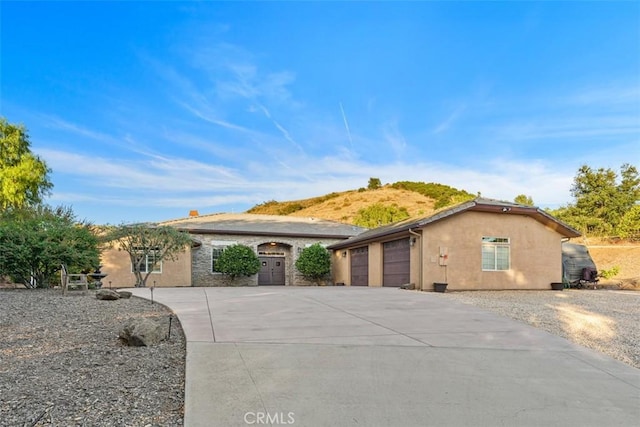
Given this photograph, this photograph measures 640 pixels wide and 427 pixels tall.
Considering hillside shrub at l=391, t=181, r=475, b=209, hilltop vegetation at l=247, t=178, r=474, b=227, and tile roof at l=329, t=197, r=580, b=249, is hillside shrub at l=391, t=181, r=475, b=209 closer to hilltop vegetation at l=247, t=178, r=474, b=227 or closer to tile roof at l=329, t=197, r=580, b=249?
hilltop vegetation at l=247, t=178, r=474, b=227

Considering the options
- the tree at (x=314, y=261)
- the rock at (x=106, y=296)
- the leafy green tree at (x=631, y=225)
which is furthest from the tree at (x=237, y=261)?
the leafy green tree at (x=631, y=225)

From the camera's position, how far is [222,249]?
76.3 ft

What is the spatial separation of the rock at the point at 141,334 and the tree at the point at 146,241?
1341 centimetres

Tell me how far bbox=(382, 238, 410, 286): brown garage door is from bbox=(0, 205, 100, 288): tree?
11.3 metres

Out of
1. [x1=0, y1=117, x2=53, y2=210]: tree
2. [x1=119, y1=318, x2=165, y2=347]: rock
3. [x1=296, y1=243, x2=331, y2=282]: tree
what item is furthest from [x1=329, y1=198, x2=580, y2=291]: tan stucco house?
[x1=0, y1=117, x2=53, y2=210]: tree

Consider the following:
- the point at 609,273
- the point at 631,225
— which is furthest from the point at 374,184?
the point at 609,273

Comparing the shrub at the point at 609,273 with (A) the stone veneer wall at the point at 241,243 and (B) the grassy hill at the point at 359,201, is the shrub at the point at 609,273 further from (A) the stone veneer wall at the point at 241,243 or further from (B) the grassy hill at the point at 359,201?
(B) the grassy hill at the point at 359,201

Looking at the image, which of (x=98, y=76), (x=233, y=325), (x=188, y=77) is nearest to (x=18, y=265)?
(x=98, y=76)

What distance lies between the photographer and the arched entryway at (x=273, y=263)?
80.7 ft

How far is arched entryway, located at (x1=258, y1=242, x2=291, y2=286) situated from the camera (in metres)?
24.6

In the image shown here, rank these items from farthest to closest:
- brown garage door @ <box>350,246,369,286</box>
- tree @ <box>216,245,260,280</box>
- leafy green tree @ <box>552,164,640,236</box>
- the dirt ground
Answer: leafy green tree @ <box>552,164,640,236</box> → the dirt ground → tree @ <box>216,245,260,280</box> → brown garage door @ <box>350,246,369,286</box>

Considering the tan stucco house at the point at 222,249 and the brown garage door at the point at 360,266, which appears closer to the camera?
the brown garage door at the point at 360,266

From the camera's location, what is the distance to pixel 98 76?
665 inches

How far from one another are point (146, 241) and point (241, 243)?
605cm
